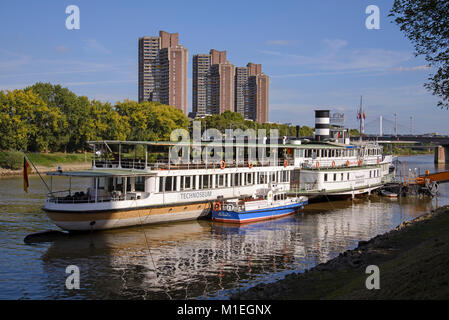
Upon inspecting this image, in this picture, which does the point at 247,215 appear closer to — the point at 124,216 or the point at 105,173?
the point at 124,216

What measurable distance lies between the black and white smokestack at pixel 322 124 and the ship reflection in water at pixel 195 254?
68.0 ft

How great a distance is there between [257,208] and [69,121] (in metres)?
68.1

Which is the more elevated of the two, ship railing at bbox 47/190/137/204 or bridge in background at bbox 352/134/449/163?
bridge in background at bbox 352/134/449/163

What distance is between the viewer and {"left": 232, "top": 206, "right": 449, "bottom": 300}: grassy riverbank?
44.8ft

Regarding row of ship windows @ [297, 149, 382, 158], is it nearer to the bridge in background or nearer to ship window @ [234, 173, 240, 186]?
ship window @ [234, 173, 240, 186]

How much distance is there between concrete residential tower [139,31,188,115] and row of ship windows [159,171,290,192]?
138m

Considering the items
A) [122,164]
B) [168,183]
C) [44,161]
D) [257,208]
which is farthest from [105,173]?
[44,161]

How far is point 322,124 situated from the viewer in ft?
192

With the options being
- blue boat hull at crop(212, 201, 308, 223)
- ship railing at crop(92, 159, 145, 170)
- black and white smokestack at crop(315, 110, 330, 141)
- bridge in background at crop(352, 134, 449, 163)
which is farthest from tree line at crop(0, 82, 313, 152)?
blue boat hull at crop(212, 201, 308, 223)

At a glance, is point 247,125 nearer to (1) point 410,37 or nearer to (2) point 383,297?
(1) point 410,37

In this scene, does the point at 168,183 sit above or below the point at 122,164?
below

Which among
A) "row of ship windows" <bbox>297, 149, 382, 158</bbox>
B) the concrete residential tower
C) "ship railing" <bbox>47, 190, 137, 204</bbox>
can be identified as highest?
the concrete residential tower

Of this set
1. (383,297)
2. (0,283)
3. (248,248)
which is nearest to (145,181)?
(248,248)

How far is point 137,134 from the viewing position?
98.3 m
